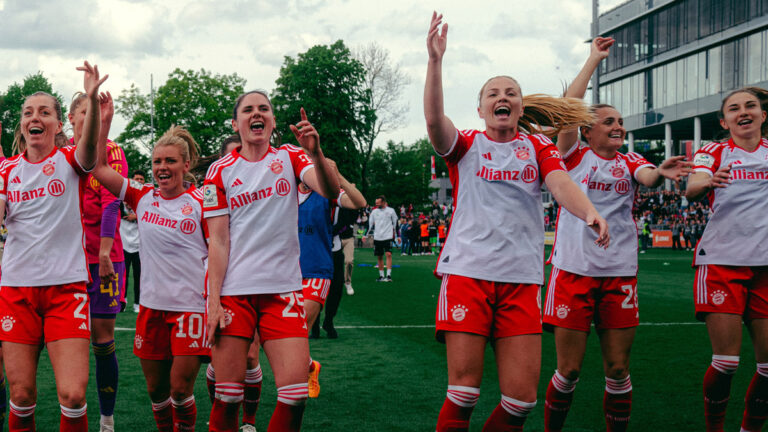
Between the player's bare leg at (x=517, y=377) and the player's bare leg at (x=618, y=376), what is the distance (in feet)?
3.91

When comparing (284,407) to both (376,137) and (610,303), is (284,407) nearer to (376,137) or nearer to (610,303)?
(610,303)

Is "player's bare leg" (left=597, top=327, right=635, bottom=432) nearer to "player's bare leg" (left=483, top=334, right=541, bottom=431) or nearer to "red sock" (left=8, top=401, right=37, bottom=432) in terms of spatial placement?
"player's bare leg" (left=483, top=334, right=541, bottom=431)

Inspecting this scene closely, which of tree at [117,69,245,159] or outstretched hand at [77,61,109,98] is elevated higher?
tree at [117,69,245,159]

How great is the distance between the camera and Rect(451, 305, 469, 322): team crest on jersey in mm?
3979

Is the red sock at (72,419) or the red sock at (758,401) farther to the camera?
the red sock at (758,401)

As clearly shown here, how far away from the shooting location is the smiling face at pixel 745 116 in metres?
5.31

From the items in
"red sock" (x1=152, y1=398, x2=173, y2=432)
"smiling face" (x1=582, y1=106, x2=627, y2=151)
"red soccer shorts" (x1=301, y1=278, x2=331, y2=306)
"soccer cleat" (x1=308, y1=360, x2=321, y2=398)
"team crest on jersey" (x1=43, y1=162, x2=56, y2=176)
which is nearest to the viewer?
"team crest on jersey" (x1=43, y1=162, x2=56, y2=176)

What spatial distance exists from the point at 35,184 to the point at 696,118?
51.8 metres

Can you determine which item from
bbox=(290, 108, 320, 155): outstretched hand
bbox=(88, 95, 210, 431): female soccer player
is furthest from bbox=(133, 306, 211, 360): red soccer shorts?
bbox=(290, 108, 320, 155): outstretched hand

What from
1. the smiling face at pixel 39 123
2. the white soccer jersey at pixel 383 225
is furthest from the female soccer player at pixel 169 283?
the white soccer jersey at pixel 383 225

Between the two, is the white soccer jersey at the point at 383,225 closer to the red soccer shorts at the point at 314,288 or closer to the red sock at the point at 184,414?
the red soccer shorts at the point at 314,288

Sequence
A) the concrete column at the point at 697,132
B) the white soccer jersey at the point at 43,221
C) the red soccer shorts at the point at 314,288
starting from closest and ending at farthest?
the white soccer jersey at the point at 43,221
the red soccer shorts at the point at 314,288
the concrete column at the point at 697,132

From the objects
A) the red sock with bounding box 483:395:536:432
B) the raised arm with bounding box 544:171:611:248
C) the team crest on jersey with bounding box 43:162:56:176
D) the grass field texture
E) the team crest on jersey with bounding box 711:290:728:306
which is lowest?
the grass field texture

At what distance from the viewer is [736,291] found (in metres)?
5.07
